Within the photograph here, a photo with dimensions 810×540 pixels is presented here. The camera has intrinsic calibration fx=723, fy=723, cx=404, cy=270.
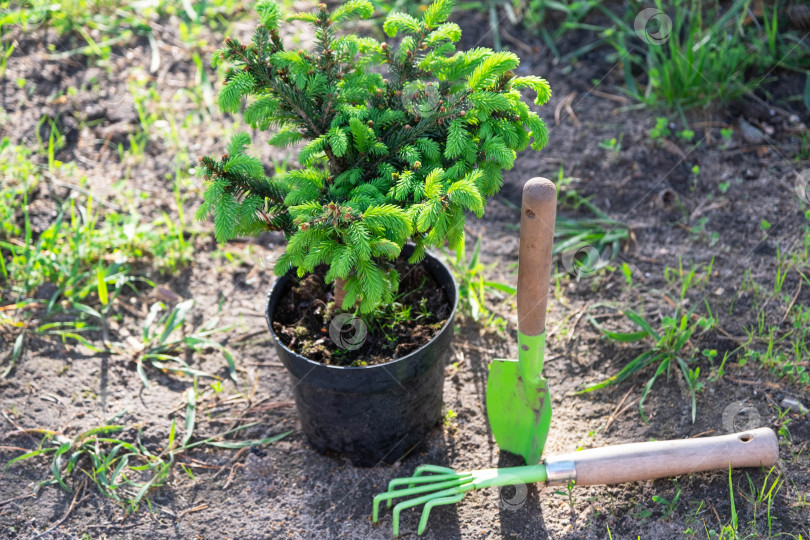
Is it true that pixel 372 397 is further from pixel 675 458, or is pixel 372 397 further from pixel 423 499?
pixel 675 458

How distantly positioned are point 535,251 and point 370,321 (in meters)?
0.59

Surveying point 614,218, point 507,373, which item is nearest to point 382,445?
point 507,373

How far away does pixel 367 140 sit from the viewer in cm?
188

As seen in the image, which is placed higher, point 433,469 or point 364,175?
point 364,175

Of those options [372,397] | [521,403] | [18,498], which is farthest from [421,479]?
[18,498]

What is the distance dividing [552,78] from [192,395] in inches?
94.1

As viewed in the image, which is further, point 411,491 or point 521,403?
point 521,403

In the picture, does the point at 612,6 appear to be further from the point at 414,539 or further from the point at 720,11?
the point at 414,539

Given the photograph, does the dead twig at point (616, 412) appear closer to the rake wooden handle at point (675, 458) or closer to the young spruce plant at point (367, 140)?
the rake wooden handle at point (675, 458)

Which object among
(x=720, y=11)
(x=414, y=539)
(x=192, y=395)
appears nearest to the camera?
(x=414, y=539)

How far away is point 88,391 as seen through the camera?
8.37 feet

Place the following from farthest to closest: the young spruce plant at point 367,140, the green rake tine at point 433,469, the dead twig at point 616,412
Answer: the dead twig at point 616,412 < the green rake tine at point 433,469 < the young spruce plant at point 367,140

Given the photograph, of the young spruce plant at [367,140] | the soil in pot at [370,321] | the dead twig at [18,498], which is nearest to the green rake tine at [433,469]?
the soil in pot at [370,321]

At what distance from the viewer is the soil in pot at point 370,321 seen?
2.18 meters
